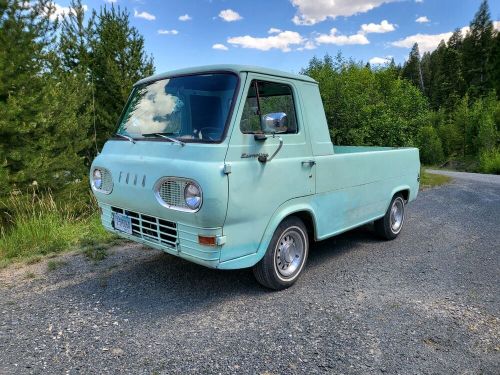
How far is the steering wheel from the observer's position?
337 cm

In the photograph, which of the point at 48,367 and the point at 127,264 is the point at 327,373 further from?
the point at 127,264

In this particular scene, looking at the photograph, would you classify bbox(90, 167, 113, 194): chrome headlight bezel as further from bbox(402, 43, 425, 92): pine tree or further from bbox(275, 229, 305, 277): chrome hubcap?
bbox(402, 43, 425, 92): pine tree

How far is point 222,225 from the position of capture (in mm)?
3182

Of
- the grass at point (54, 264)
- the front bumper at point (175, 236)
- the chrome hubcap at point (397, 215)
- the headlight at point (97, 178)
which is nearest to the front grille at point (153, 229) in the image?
the front bumper at point (175, 236)

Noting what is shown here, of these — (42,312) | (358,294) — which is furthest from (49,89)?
(358,294)

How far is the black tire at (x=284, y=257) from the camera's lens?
3729mm

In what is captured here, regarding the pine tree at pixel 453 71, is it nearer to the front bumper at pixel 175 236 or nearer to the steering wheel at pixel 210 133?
the steering wheel at pixel 210 133

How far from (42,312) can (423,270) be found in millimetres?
4135

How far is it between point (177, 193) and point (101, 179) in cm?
127

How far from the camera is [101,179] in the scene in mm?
4078

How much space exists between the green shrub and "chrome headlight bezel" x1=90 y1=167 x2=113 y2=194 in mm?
21433

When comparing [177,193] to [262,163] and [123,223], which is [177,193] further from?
[123,223]

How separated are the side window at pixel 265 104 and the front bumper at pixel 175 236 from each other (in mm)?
1012

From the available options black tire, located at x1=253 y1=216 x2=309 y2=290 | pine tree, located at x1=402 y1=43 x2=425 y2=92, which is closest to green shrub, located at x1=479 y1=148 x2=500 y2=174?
black tire, located at x1=253 y1=216 x2=309 y2=290
